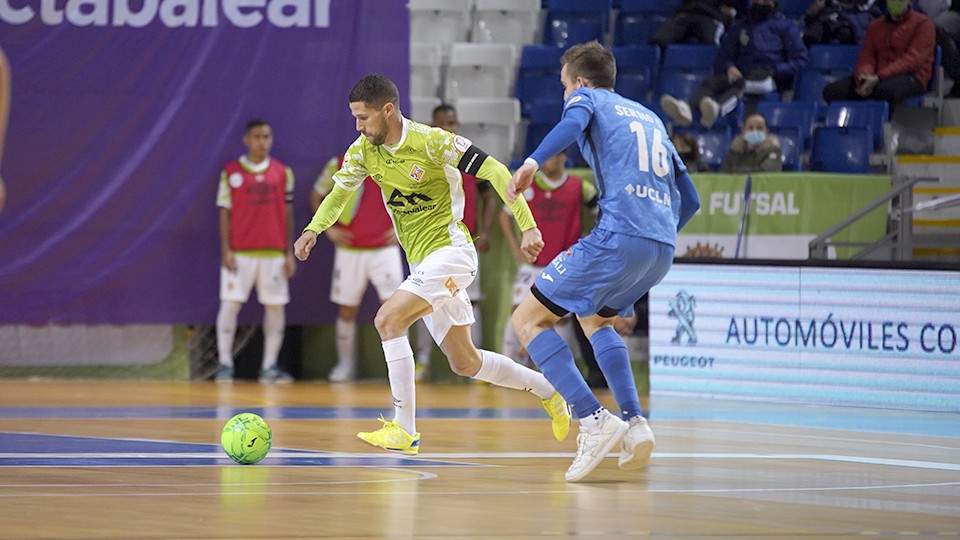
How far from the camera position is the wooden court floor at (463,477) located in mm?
4895

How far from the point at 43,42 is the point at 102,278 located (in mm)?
2154

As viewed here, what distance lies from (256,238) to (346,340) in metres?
1.24

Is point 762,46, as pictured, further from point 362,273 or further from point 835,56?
point 362,273

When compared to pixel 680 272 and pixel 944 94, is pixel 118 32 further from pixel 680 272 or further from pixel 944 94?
pixel 944 94

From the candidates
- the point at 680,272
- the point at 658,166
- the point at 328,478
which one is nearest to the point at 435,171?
the point at 658,166

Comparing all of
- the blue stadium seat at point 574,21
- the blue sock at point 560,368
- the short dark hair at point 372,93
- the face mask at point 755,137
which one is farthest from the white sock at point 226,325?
the blue sock at point 560,368

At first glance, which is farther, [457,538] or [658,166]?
[658,166]

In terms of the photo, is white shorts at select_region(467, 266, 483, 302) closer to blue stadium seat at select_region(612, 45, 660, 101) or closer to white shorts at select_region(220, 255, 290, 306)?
white shorts at select_region(220, 255, 290, 306)

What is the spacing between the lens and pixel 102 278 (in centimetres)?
1301

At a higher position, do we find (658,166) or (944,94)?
(944,94)

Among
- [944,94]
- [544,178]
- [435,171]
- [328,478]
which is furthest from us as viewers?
[944,94]

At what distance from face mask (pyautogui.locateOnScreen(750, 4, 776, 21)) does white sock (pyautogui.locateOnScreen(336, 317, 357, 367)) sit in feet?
16.0

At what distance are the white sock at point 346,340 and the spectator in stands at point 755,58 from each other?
3742 millimetres

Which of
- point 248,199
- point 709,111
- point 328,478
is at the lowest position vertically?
point 328,478
